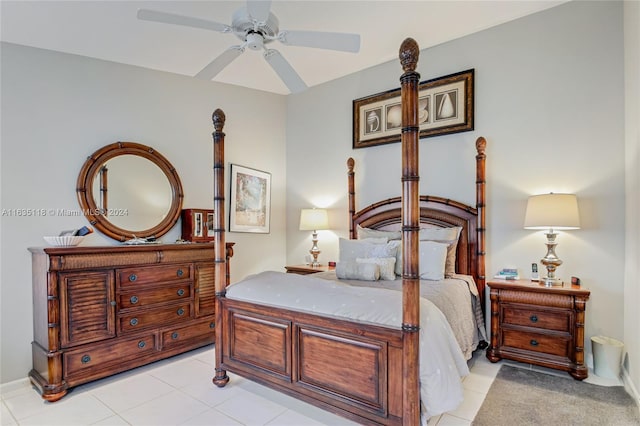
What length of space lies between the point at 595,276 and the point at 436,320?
6.34 ft

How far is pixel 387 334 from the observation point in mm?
1956

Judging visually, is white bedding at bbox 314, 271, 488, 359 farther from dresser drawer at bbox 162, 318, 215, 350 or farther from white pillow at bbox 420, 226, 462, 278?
dresser drawer at bbox 162, 318, 215, 350

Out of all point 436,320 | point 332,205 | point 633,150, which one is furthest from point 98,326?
point 633,150

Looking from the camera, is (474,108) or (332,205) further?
(332,205)

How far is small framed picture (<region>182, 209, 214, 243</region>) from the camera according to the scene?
3.84 m

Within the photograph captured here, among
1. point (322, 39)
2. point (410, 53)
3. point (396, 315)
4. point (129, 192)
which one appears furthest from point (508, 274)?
point (129, 192)

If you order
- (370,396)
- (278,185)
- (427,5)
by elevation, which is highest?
(427,5)

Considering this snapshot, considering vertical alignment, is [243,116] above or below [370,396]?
above

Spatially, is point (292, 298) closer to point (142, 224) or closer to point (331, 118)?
point (142, 224)

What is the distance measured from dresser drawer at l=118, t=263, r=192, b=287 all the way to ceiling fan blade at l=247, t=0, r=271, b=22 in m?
2.30

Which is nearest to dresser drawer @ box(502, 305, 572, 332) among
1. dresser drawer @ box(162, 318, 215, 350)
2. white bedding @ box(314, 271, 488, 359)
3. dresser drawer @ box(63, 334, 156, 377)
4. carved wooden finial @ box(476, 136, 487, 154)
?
white bedding @ box(314, 271, 488, 359)

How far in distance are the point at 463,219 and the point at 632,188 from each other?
1331 mm

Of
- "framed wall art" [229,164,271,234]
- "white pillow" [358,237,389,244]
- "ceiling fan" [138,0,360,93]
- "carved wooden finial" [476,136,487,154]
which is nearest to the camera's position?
"ceiling fan" [138,0,360,93]

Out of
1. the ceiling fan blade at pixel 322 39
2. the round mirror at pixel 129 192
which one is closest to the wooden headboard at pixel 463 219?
the ceiling fan blade at pixel 322 39
